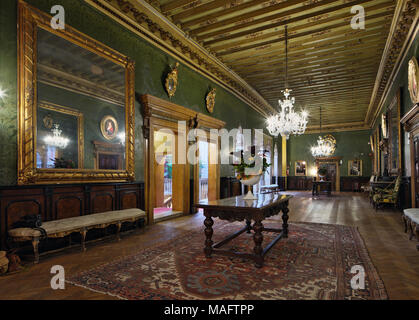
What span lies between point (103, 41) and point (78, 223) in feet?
10.9

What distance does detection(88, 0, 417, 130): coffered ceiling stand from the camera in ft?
16.9

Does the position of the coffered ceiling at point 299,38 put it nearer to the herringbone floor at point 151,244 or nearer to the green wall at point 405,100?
the green wall at point 405,100

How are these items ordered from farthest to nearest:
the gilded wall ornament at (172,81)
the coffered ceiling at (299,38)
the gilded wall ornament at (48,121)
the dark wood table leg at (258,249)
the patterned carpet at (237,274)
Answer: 1. the gilded wall ornament at (172,81)
2. the coffered ceiling at (299,38)
3. the gilded wall ornament at (48,121)
4. the dark wood table leg at (258,249)
5. the patterned carpet at (237,274)

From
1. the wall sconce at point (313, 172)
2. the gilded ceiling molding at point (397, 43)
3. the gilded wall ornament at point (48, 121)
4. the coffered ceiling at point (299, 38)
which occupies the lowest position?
the wall sconce at point (313, 172)

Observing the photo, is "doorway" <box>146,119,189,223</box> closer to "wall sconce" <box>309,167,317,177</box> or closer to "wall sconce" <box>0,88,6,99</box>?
"wall sconce" <box>0,88,6,99</box>

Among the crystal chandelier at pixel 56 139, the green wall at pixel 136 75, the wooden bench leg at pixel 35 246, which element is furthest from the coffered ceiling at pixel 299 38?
the wooden bench leg at pixel 35 246

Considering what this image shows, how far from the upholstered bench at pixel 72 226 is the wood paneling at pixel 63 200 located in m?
0.18

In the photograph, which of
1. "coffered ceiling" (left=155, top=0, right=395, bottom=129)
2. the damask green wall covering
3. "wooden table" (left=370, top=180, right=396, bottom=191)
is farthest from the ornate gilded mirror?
the damask green wall covering

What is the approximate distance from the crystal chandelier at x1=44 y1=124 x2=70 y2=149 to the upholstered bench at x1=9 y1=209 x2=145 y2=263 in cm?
115

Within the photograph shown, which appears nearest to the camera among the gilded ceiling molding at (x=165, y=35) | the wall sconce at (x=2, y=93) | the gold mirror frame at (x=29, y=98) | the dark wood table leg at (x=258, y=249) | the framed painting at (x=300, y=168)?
the dark wood table leg at (x=258, y=249)

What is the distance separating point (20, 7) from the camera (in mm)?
3543

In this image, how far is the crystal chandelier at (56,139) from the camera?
12.7 feet
